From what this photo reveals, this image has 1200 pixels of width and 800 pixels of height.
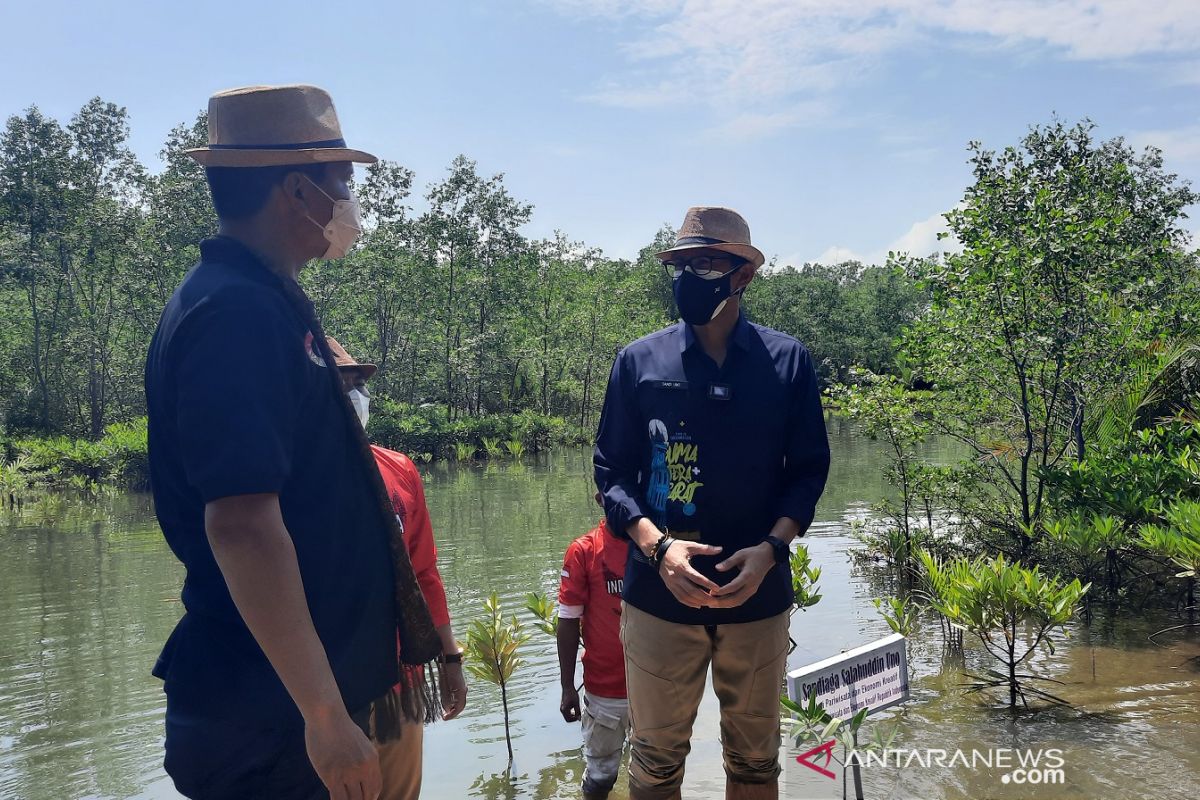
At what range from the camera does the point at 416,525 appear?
268 centimetres

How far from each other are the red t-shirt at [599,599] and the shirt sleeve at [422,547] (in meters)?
1.34

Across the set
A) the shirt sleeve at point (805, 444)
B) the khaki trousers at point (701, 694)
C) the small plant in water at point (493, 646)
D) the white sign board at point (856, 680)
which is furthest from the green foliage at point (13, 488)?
the shirt sleeve at point (805, 444)

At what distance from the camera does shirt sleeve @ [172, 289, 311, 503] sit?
158 centimetres

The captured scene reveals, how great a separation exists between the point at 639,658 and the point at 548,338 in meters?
37.6

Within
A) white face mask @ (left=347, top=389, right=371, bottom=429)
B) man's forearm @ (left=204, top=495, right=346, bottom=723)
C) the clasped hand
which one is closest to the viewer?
man's forearm @ (left=204, top=495, right=346, bottom=723)

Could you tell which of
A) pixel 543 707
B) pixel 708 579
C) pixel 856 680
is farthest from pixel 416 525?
pixel 543 707

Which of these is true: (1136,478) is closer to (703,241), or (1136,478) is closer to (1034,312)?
(1034,312)

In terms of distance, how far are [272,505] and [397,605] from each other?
49 cm

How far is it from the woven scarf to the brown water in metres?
3.12

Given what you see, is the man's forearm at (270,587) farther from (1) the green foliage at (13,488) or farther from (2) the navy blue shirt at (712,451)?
(1) the green foliage at (13,488)

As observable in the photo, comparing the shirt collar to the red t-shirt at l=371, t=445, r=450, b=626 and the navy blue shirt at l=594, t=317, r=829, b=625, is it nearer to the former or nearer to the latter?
the navy blue shirt at l=594, t=317, r=829, b=625

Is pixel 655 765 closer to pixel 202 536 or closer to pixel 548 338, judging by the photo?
pixel 202 536

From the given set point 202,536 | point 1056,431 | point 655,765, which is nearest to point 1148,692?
point 1056,431

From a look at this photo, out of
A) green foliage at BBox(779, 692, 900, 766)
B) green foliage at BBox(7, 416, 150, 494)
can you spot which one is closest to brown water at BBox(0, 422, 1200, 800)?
green foliage at BBox(779, 692, 900, 766)
